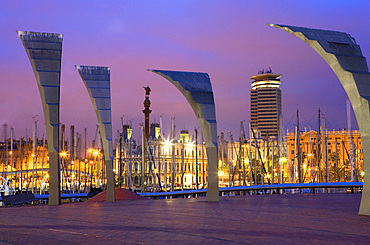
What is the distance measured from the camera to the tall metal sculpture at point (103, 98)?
24.0m

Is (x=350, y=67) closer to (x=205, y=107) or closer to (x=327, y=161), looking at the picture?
(x=205, y=107)

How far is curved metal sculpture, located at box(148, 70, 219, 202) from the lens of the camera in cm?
2069

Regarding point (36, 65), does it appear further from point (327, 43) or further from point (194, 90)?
point (327, 43)

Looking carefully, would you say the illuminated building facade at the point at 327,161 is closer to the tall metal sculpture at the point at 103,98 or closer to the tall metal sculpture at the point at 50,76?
the tall metal sculpture at the point at 103,98

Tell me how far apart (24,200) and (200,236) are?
1448cm

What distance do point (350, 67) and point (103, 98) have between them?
13457mm

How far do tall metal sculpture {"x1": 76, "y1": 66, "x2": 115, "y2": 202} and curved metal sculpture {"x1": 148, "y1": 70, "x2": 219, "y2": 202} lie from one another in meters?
4.25

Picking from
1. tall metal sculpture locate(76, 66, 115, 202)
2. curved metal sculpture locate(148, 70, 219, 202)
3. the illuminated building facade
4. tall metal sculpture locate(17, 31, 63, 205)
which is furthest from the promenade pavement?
the illuminated building facade

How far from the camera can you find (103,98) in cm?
2439

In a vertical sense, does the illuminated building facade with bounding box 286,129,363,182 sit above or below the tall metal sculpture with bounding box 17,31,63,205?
below

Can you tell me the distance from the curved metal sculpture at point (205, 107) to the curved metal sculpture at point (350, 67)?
7.17 m

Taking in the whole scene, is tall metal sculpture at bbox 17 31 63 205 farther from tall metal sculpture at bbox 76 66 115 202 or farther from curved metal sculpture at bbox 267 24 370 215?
curved metal sculpture at bbox 267 24 370 215

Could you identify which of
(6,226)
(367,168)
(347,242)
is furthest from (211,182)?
(347,242)

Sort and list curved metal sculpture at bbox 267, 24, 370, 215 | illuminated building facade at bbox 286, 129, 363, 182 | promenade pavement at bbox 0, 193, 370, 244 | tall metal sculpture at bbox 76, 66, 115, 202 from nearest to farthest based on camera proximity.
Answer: promenade pavement at bbox 0, 193, 370, 244, curved metal sculpture at bbox 267, 24, 370, 215, tall metal sculpture at bbox 76, 66, 115, 202, illuminated building facade at bbox 286, 129, 363, 182
